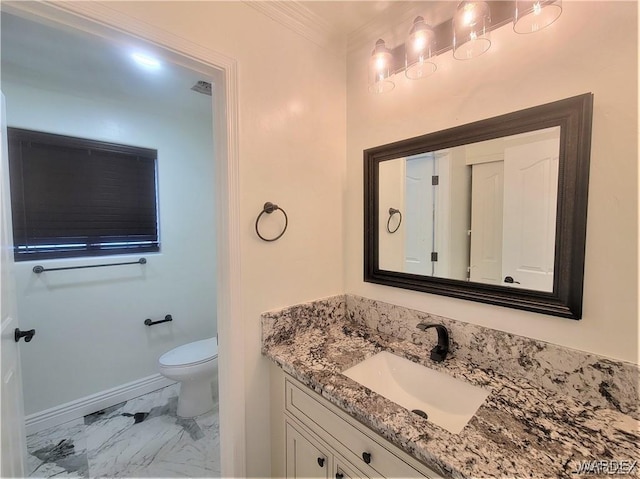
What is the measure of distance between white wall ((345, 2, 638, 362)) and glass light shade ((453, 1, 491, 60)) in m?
0.03

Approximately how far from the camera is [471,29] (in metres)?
1.00

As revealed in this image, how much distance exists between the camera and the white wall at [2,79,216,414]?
6.02 ft

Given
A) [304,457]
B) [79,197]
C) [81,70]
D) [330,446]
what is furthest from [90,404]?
[81,70]

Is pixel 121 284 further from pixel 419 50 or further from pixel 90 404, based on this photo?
pixel 419 50

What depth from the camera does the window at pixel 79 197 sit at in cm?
178

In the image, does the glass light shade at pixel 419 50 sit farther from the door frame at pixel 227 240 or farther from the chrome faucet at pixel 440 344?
the chrome faucet at pixel 440 344

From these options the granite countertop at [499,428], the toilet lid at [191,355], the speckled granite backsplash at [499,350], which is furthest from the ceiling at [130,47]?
the toilet lid at [191,355]

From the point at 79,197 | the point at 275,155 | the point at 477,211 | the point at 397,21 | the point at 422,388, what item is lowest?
the point at 422,388

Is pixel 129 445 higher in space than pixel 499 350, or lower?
lower

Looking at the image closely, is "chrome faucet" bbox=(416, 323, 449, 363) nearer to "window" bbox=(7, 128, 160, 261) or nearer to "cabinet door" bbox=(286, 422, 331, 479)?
"cabinet door" bbox=(286, 422, 331, 479)

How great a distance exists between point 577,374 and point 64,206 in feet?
9.34

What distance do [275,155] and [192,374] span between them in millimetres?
1590

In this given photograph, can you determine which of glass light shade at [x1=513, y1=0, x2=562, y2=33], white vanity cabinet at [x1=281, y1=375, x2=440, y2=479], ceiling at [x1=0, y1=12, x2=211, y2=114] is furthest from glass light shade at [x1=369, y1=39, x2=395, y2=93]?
white vanity cabinet at [x1=281, y1=375, x2=440, y2=479]

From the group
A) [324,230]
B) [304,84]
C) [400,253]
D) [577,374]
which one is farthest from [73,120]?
[577,374]
